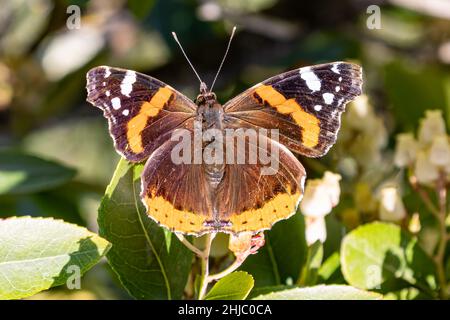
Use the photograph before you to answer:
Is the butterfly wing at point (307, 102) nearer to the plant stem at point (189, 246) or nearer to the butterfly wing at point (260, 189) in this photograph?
the butterfly wing at point (260, 189)

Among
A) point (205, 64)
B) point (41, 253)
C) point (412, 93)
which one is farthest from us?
point (205, 64)

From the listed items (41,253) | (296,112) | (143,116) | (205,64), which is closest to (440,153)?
(296,112)

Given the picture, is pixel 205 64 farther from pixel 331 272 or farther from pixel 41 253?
pixel 41 253

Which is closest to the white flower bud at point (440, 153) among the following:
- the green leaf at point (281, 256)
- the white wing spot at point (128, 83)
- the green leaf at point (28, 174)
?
the green leaf at point (281, 256)

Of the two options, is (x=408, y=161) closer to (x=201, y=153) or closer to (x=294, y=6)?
(x=201, y=153)

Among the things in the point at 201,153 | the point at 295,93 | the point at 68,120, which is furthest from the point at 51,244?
the point at 68,120

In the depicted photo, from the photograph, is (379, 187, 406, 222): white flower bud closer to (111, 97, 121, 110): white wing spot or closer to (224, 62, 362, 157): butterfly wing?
(224, 62, 362, 157): butterfly wing
